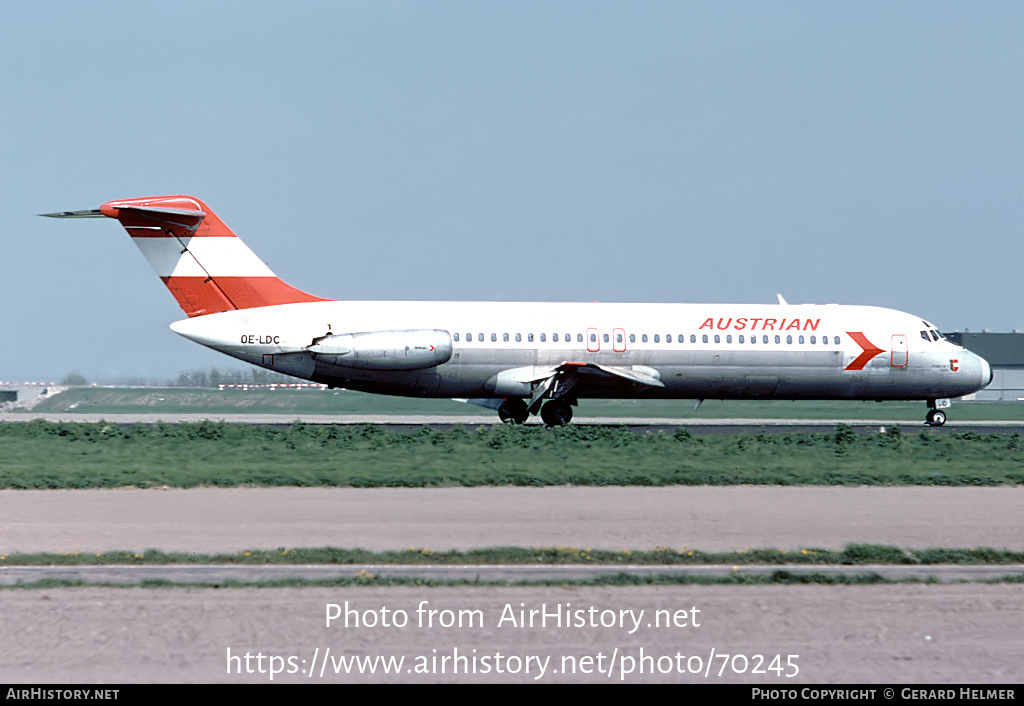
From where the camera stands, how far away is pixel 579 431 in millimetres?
25781

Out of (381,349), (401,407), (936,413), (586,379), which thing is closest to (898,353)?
(936,413)

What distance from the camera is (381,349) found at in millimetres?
29156

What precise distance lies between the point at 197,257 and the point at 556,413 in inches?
427

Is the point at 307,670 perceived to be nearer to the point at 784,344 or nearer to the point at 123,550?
the point at 123,550

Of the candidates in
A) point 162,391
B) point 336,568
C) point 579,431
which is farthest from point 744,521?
point 162,391

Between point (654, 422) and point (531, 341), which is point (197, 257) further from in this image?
point (654, 422)

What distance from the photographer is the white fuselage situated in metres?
29.5

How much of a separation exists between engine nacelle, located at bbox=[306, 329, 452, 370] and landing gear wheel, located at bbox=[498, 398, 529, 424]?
336cm

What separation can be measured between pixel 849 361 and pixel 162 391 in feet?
109

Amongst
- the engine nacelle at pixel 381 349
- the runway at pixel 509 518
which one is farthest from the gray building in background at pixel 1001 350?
the runway at pixel 509 518

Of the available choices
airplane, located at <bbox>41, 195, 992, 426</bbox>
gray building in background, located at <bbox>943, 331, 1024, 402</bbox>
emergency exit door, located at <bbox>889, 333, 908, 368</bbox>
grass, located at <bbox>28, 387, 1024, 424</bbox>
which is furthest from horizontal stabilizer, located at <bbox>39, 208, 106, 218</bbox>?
gray building in background, located at <bbox>943, 331, 1024, 402</bbox>

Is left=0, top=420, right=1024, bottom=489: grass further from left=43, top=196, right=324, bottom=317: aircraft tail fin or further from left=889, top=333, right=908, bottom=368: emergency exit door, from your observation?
left=889, top=333, right=908, bottom=368: emergency exit door

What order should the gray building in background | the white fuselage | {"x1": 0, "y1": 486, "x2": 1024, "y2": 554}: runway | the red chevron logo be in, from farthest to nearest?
the gray building in background < the red chevron logo < the white fuselage < {"x1": 0, "y1": 486, "x2": 1024, "y2": 554}: runway

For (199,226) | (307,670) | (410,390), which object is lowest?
(307,670)
